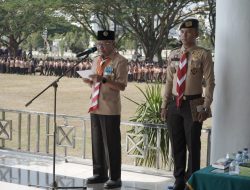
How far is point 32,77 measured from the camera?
65.2ft

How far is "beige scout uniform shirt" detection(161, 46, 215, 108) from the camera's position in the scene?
3.47 meters

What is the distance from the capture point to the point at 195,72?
3.55 m

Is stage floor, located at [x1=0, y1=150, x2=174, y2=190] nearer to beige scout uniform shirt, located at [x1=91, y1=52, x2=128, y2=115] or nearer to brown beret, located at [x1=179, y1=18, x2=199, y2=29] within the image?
beige scout uniform shirt, located at [x1=91, y1=52, x2=128, y2=115]

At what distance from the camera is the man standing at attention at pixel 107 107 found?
3.91 meters

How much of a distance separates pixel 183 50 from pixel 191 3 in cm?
1583

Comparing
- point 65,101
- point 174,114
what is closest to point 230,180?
point 174,114

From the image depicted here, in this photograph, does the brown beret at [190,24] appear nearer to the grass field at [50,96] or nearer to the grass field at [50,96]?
the grass field at [50,96]

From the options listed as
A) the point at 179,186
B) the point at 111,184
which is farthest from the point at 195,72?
the point at 111,184

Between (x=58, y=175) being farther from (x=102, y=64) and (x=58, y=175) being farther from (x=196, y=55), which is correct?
(x=196, y=55)

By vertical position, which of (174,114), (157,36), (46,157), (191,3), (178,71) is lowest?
(46,157)

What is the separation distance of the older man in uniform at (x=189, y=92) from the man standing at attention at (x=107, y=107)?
0.45 m

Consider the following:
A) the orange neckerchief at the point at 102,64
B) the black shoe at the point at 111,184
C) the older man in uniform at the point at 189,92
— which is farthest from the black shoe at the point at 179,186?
the orange neckerchief at the point at 102,64

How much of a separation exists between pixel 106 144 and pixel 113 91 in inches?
17.0

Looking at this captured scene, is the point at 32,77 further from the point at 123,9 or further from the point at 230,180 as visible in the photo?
the point at 230,180
